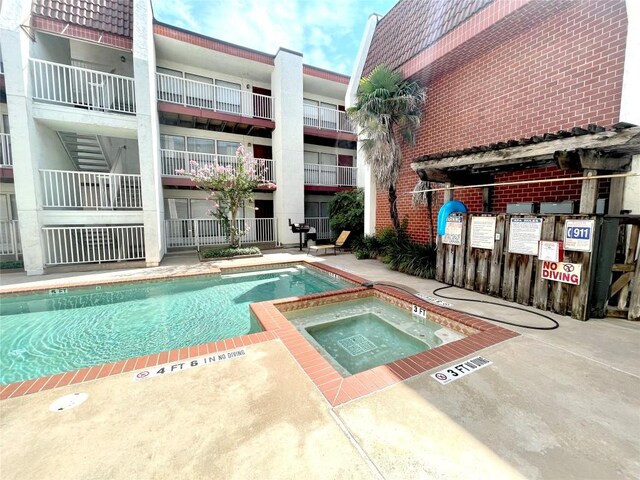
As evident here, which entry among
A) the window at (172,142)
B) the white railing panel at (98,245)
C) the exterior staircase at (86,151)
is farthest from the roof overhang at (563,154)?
the exterior staircase at (86,151)

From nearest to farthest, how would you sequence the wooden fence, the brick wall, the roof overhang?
the roof overhang < the wooden fence < the brick wall

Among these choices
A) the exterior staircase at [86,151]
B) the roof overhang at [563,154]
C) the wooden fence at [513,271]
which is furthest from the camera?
the exterior staircase at [86,151]

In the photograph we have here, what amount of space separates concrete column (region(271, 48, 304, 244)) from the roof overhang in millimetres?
8012

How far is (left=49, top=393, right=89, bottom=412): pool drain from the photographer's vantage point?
2.10 metres

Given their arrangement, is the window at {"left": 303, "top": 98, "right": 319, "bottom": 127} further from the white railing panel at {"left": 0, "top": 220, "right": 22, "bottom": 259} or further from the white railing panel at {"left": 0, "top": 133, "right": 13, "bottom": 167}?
the white railing panel at {"left": 0, "top": 220, "right": 22, "bottom": 259}

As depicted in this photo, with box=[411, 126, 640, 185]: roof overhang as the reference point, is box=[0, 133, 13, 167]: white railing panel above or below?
above

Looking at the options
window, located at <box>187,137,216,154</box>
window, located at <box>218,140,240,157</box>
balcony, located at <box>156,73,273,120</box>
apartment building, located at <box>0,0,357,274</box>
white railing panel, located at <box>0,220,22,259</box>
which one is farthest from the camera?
window, located at <box>218,140,240,157</box>

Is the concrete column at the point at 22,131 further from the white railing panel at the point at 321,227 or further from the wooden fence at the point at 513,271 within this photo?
the wooden fence at the point at 513,271

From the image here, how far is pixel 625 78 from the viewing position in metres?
3.95

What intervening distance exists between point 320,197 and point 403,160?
7.16 m

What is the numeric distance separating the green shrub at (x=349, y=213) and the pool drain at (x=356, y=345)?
7.65 meters

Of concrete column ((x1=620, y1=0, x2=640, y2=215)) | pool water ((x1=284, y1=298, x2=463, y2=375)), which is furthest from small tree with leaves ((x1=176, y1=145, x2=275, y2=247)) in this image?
concrete column ((x1=620, y1=0, x2=640, y2=215))

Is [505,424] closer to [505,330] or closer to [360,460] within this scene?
[360,460]

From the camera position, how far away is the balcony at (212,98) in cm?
1102
